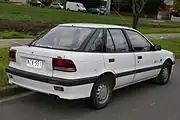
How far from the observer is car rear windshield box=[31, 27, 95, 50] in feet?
19.0

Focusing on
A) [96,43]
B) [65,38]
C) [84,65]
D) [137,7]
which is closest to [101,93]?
[84,65]

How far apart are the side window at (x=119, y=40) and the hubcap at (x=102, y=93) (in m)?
0.82

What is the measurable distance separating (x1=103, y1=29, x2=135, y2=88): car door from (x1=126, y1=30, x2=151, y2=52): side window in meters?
0.27

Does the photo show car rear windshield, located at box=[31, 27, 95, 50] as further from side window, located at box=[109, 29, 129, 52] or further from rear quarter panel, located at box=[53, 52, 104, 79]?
side window, located at box=[109, 29, 129, 52]

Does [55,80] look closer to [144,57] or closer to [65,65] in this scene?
[65,65]

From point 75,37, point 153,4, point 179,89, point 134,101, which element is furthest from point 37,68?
point 153,4

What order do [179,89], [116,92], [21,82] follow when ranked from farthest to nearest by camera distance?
[179,89] < [116,92] < [21,82]

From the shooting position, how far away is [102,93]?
5891 millimetres

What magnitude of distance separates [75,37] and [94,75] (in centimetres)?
85

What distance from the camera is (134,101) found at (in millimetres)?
6512

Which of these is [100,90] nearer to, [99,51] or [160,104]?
[99,51]

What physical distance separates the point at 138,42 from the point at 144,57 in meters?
0.36

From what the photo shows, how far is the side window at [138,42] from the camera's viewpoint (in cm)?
684

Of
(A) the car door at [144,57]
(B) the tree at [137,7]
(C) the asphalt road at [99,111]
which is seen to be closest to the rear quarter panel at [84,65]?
(C) the asphalt road at [99,111]
